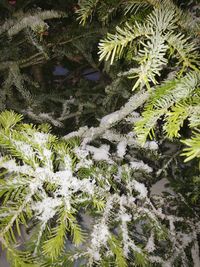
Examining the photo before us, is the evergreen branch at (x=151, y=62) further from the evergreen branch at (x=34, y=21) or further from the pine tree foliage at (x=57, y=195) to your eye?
the evergreen branch at (x=34, y=21)

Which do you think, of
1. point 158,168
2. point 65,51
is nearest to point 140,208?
point 158,168

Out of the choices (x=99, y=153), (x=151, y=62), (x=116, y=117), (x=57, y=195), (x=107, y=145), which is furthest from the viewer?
(x=107, y=145)

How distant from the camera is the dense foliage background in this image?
3.55 ft

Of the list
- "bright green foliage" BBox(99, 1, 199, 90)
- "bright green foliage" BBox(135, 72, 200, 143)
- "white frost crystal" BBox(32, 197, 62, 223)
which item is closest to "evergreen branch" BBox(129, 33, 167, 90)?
"bright green foliage" BBox(99, 1, 199, 90)

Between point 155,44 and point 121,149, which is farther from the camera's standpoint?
point 121,149

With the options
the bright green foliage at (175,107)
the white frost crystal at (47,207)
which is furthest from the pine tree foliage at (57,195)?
the bright green foliage at (175,107)

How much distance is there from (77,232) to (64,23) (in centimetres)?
243

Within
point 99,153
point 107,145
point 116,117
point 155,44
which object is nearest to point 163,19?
point 155,44

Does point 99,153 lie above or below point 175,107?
above

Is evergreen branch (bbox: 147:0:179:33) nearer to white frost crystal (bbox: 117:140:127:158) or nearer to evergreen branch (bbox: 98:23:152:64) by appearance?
evergreen branch (bbox: 98:23:152:64)

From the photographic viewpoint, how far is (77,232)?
1230 mm

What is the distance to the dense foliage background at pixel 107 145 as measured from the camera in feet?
3.55

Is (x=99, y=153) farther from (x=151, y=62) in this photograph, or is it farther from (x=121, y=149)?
(x=151, y=62)

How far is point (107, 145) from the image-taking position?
2.07 meters
